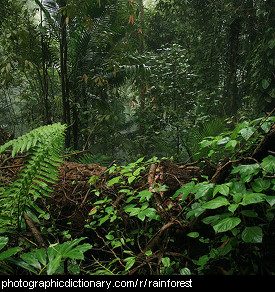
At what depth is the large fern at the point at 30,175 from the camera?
88cm

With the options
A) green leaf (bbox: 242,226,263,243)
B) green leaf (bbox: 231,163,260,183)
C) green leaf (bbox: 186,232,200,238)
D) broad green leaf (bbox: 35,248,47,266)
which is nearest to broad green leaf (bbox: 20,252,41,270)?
broad green leaf (bbox: 35,248,47,266)

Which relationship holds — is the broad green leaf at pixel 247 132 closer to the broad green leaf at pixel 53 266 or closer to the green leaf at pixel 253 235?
the green leaf at pixel 253 235

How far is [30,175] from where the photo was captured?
88 cm

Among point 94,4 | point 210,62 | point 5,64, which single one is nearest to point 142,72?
point 94,4

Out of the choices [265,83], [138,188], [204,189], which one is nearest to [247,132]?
[204,189]

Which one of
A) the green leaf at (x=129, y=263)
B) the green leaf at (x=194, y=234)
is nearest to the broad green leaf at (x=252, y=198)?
the green leaf at (x=194, y=234)

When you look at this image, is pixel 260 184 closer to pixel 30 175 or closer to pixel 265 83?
pixel 30 175

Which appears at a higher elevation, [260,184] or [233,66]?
[233,66]

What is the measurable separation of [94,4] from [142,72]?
1503 mm

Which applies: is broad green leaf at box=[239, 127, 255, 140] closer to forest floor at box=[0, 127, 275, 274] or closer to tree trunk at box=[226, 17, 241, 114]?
forest floor at box=[0, 127, 275, 274]

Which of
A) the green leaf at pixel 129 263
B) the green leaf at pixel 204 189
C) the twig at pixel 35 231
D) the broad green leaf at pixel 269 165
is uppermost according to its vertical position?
the broad green leaf at pixel 269 165

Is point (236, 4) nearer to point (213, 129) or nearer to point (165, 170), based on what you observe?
point (213, 129)

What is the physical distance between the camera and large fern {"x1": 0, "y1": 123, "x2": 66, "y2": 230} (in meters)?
0.88

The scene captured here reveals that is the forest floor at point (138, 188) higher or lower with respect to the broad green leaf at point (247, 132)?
lower
